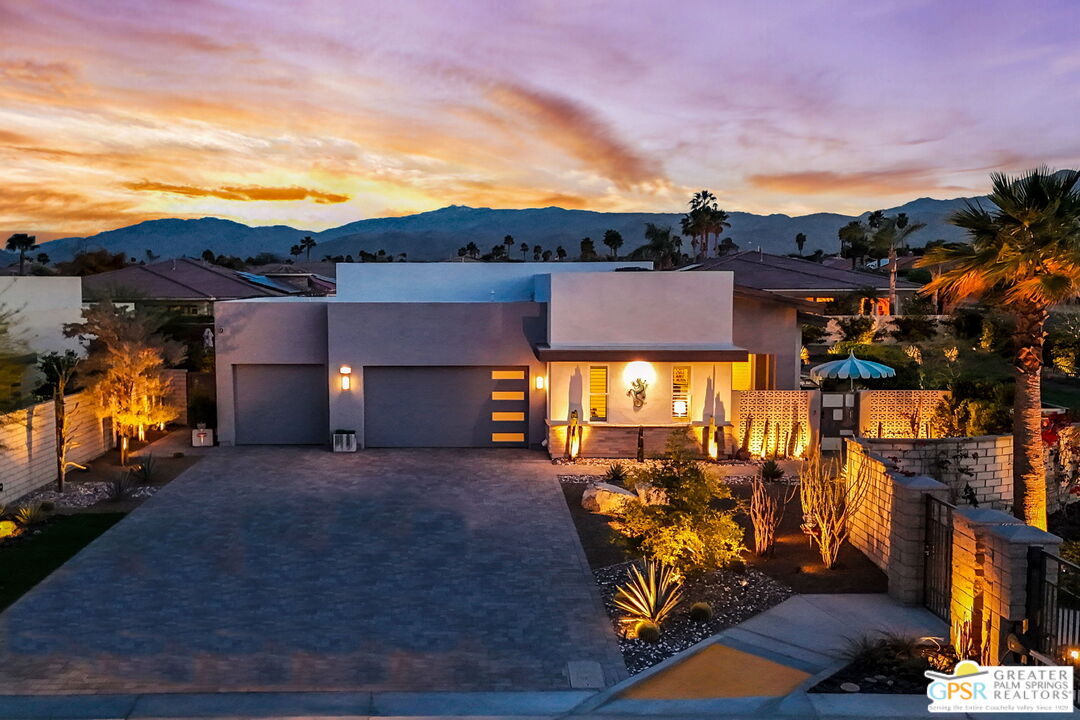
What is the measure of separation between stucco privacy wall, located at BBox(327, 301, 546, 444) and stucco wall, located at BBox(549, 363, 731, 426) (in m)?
1.08

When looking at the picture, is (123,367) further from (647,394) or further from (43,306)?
(647,394)

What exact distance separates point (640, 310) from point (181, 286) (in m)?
21.3

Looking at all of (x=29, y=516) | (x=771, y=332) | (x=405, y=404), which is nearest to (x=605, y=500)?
(x=405, y=404)

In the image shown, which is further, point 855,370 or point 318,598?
point 855,370

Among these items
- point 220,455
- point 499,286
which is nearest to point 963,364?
point 499,286

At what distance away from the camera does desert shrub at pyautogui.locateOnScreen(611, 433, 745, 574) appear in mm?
8523

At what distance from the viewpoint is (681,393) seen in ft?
55.2

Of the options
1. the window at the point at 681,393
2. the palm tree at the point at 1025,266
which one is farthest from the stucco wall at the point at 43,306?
the palm tree at the point at 1025,266

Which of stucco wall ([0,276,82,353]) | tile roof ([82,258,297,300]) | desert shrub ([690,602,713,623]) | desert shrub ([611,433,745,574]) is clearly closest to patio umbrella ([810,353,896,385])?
desert shrub ([611,433,745,574])

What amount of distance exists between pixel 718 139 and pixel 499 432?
17.1 m

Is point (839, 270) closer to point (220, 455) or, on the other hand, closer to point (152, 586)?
point (220, 455)

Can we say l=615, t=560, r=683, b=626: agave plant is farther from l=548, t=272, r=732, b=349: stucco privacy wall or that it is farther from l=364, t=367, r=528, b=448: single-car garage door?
l=364, t=367, r=528, b=448: single-car garage door

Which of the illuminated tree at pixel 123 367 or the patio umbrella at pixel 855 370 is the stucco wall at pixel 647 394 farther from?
the illuminated tree at pixel 123 367

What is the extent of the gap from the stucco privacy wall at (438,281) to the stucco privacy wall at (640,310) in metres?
4.27
